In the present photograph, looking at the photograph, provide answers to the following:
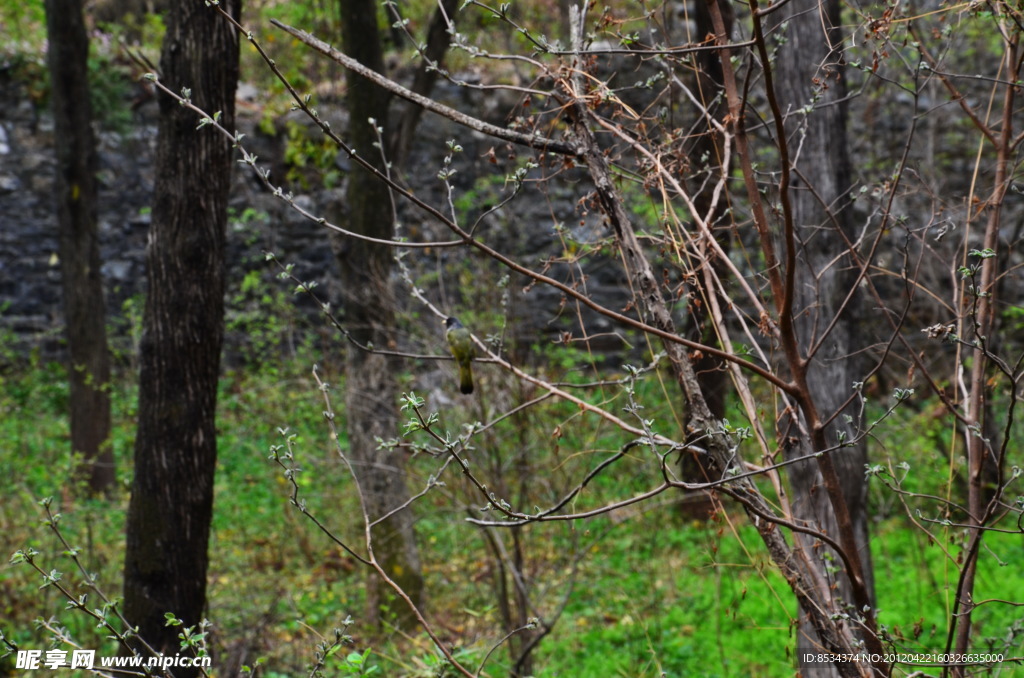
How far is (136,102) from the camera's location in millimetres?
11203

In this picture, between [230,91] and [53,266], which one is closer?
[230,91]

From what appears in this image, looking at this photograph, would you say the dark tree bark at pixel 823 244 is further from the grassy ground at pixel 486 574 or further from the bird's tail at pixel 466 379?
the bird's tail at pixel 466 379

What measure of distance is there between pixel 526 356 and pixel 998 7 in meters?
4.04

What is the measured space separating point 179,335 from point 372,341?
2200 mm

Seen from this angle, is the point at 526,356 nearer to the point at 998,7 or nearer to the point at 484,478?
the point at 484,478

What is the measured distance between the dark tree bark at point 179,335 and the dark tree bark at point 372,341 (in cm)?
202

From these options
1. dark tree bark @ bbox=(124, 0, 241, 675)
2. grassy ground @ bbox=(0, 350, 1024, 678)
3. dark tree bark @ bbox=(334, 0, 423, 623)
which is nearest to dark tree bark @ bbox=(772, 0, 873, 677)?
grassy ground @ bbox=(0, 350, 1024, 678)

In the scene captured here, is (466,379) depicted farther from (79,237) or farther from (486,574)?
(79,237)

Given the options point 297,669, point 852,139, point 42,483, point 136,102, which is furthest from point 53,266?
point 852,139

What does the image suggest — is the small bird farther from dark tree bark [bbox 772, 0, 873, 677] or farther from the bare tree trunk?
the bare tree trunk

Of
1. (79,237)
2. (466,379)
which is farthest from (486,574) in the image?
(79,237)

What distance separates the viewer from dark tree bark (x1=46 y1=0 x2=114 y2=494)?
7793 millimetres

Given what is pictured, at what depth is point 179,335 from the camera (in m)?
3.58

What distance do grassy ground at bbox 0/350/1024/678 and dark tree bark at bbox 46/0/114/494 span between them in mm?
530
